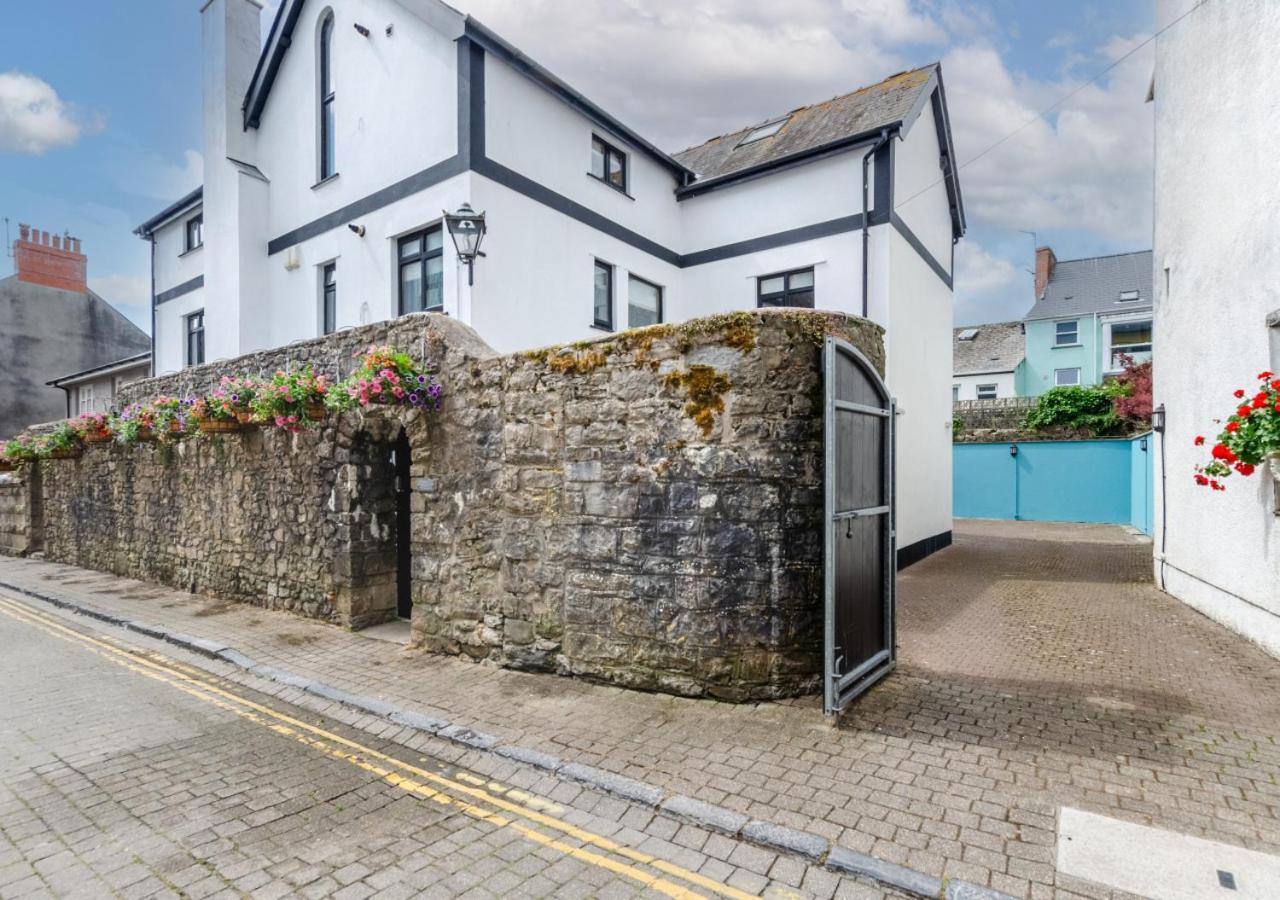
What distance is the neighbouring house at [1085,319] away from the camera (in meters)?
30.1

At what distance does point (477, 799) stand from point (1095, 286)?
37.2m

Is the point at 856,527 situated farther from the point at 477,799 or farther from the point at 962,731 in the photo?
the point at 477,799

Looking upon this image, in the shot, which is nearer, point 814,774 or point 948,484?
point 814,774

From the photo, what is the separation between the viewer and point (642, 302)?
1443 centimetres

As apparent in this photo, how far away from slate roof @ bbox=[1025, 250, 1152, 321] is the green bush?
1194 cm

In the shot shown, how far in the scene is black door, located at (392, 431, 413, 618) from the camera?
8781mm

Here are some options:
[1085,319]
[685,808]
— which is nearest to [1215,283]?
[685,808]

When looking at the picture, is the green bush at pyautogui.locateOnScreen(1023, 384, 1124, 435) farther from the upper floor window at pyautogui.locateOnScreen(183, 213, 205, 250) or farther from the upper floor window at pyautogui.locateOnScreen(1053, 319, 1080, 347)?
the upper floor window at pyautogui.locateOnScreen(183, 213, 205, 250)

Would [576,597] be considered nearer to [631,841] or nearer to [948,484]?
[631,841]

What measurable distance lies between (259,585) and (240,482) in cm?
154

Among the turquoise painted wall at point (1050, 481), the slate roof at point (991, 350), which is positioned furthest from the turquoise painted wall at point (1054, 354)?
the turquoise painted wall at point (1050, 481)

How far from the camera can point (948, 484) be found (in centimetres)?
1620

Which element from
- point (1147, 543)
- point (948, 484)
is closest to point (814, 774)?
point (948, 484)

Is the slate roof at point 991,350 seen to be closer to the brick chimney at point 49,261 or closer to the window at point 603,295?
the window at point 603,295
